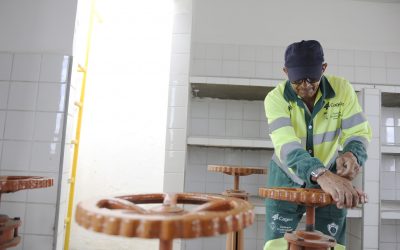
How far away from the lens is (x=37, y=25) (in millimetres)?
2014

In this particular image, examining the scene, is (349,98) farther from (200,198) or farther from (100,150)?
(100,150)

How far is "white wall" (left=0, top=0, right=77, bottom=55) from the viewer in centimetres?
200

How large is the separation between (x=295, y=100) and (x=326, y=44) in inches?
71.6

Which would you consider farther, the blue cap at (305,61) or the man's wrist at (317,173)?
the blue cap at (305,61)

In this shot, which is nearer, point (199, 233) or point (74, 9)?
point (199, 233)

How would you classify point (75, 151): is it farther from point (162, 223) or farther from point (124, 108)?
point (162, 223)

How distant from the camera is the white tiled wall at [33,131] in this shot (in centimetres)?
188

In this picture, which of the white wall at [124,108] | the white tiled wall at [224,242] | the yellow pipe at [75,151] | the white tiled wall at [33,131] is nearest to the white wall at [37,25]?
the white tiled wall at [33,131]

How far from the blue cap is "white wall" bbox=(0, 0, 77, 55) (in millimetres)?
1405

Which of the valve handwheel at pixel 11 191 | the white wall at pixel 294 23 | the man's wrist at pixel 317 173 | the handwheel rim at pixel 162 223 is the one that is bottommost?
the valve handwheel at pixel 11 191

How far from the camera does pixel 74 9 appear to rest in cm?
201

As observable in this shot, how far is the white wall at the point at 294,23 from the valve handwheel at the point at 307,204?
226 cm

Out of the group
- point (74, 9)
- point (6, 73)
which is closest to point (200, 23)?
point (74, 9)

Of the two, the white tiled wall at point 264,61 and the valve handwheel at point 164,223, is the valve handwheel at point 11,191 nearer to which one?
the valve handwheel at point 164,223
